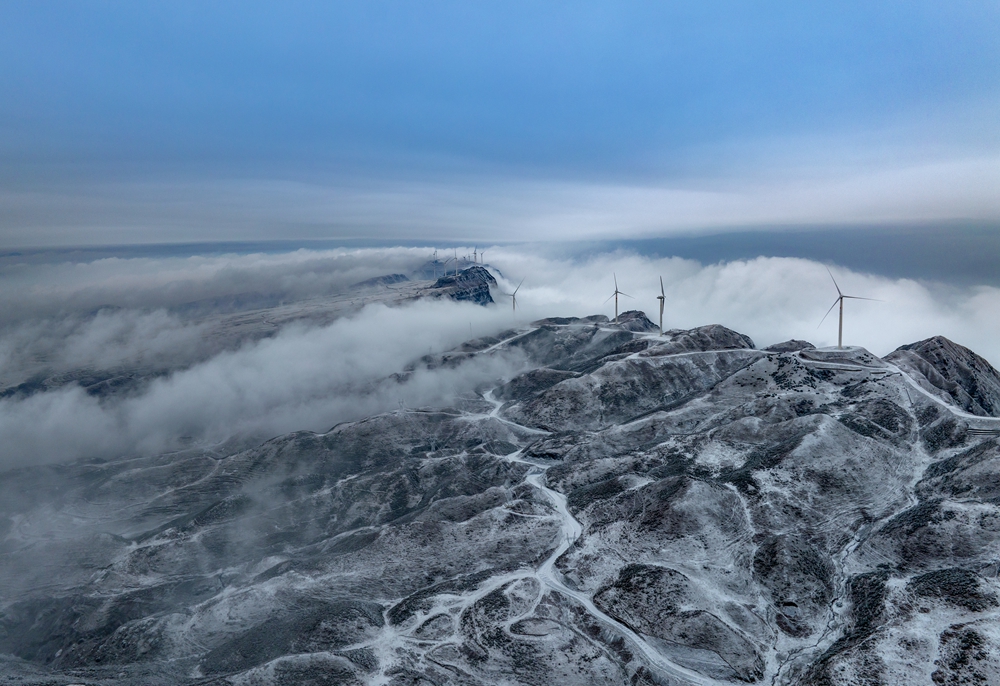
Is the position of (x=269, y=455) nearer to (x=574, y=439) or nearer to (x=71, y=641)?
(x=71, y=641)

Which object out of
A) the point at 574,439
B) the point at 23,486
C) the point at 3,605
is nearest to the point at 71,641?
the point at 3,605

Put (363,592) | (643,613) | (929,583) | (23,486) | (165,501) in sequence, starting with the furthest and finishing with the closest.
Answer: (23,486)
(165,501)
(363,592)
(643,613)
(929,583)

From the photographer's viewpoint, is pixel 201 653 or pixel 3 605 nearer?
pixel 201 653

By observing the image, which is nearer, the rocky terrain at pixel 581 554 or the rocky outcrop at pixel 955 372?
the rocky terrain at pixel 581 554

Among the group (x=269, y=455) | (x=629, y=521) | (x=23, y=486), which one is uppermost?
(x=629, y=521)

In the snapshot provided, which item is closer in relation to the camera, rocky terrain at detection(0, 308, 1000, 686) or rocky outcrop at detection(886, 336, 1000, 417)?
rocky terrain at detection(0, 308, 1000, 686)

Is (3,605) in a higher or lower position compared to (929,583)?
lower

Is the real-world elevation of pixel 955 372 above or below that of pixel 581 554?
above

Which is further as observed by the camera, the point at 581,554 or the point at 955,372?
the point at 955,372
